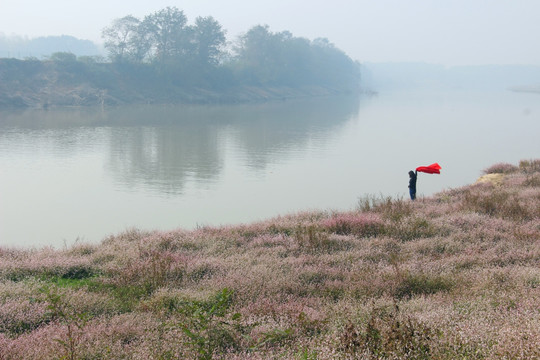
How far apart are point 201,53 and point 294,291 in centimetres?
8043

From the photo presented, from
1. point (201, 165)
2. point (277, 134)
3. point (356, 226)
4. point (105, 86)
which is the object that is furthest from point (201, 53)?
point (356, 226)

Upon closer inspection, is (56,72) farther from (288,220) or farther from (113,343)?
(113,343)

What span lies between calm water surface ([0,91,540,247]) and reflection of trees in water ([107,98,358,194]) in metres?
0.09

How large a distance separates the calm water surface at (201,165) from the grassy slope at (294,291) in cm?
458

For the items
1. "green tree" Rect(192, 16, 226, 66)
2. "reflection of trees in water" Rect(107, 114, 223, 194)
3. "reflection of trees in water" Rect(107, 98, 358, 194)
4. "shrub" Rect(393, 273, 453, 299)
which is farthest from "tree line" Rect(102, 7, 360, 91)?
"shrub" Rect(393, 273, 453, 299)

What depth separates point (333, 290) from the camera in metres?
6.57

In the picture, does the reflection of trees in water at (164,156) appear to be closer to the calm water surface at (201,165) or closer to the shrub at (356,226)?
the calm water surface at (201,165)

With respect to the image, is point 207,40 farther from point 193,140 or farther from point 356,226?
point 356,226

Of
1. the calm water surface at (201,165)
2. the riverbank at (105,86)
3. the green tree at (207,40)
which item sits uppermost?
the green tree at (207,40)

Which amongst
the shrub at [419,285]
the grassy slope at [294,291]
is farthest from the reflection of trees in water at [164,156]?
the shrub at [419,285]

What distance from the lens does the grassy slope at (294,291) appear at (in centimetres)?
430

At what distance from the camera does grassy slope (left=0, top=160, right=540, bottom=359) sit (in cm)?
430

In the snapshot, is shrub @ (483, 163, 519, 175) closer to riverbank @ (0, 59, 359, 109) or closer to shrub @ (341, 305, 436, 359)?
shrub @ (341, 305, 436, 359)

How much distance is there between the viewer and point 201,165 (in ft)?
79.2
